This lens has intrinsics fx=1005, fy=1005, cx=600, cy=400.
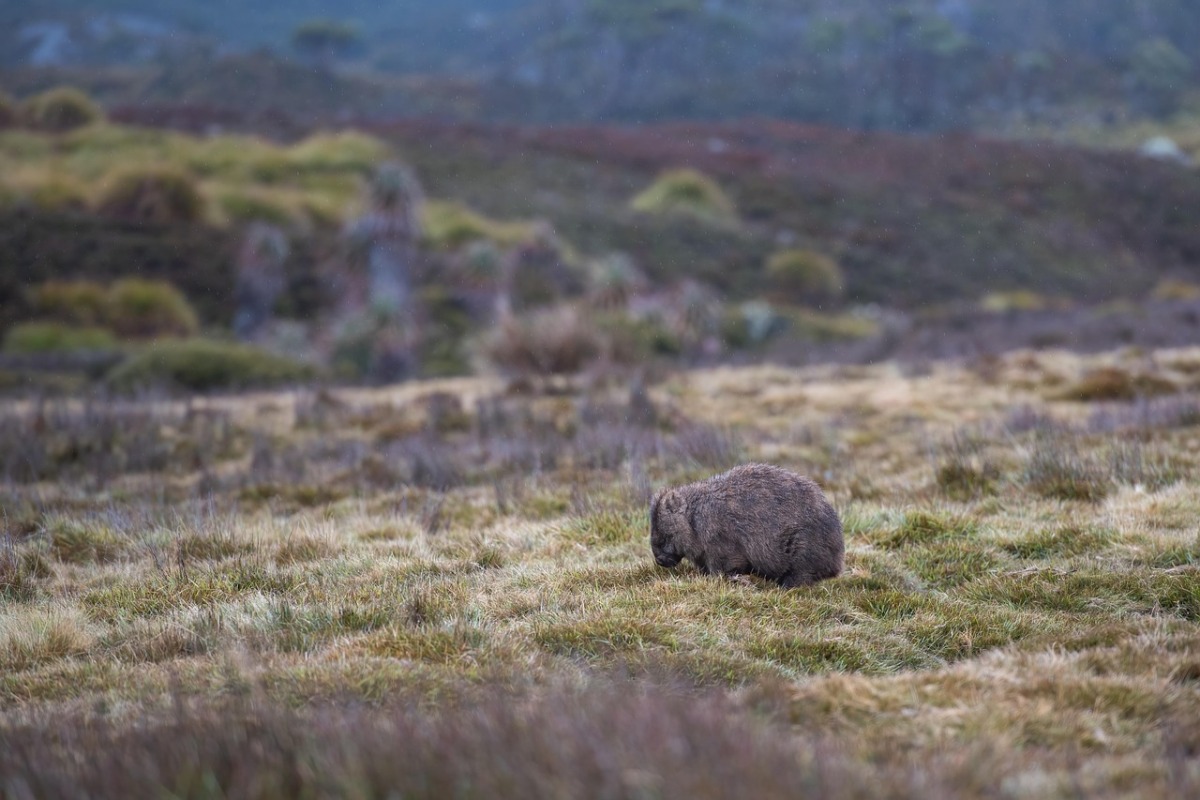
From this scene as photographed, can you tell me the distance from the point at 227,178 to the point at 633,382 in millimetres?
32790

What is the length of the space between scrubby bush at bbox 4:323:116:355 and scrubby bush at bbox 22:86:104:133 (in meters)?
20.3

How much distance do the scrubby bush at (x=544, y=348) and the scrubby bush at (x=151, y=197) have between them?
2356 cm

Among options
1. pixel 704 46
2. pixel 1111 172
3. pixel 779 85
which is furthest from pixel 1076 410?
pixel 704 46

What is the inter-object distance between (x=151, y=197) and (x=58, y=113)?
11.7 m

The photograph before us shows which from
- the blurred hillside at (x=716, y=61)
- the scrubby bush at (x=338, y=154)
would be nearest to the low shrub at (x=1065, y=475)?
the scrubby bush at (x=338, y=154)

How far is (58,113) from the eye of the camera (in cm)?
4431

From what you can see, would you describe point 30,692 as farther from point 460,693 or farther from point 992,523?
point 992,523

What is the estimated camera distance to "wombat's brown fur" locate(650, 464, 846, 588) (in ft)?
17.7

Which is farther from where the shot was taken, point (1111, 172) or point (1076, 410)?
point (1111, 172)

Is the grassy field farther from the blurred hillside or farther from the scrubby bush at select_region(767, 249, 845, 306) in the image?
the blurred hillside

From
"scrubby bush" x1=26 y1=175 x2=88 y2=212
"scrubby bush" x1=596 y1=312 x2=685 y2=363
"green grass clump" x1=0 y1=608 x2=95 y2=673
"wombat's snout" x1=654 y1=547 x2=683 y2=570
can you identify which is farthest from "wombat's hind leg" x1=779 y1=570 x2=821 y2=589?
"scrubby bush" x1=26 y1=175 x2=88 y2=212

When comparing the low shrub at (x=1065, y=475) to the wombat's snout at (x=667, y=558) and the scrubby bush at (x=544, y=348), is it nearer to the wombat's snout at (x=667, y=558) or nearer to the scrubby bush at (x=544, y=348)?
the wombat's snout at (x=667, y=558)

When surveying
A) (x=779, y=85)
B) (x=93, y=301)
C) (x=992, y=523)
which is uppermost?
(x=779, y=85)

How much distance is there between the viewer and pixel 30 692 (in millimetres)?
4262
